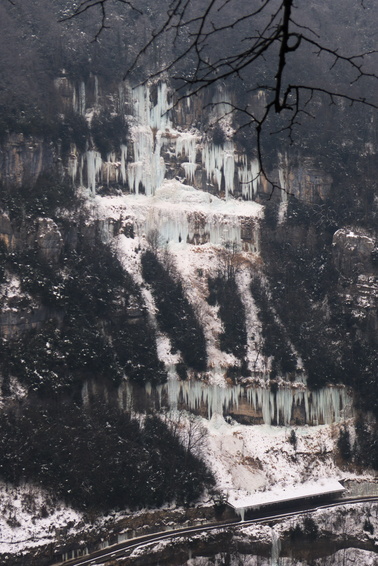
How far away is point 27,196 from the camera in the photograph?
4653 centimetres

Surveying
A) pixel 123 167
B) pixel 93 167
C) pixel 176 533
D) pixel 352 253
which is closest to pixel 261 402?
pixel 176 533

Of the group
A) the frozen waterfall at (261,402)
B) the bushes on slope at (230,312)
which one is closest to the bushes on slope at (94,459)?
the frozen waterfall at (261,402)

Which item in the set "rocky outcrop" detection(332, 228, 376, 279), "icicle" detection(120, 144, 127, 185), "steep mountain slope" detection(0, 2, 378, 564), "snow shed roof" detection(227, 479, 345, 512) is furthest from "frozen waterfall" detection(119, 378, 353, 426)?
"icicle" detection(120, 144, 127, 185)

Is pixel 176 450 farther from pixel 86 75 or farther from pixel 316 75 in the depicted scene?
pixel 316 75

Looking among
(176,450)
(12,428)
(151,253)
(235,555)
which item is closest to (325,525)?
(235,555)

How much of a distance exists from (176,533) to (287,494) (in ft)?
20.7

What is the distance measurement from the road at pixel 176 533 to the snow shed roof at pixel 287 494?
52 centimetres

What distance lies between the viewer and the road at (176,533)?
108 feet

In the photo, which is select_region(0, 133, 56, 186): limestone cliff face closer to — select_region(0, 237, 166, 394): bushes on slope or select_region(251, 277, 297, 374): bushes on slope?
select_region(0, 237, 166, 394): bushes on slope

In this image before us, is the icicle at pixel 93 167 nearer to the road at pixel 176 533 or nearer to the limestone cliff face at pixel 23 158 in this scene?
the limestone cliff face at pixel 23 158

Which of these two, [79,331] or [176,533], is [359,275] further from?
[176,533]

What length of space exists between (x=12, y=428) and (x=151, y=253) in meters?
15.7

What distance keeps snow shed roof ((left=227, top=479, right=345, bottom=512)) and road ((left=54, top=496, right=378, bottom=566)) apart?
1.70 feet

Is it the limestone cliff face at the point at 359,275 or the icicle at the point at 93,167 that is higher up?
the icicle at the point at 93,167
